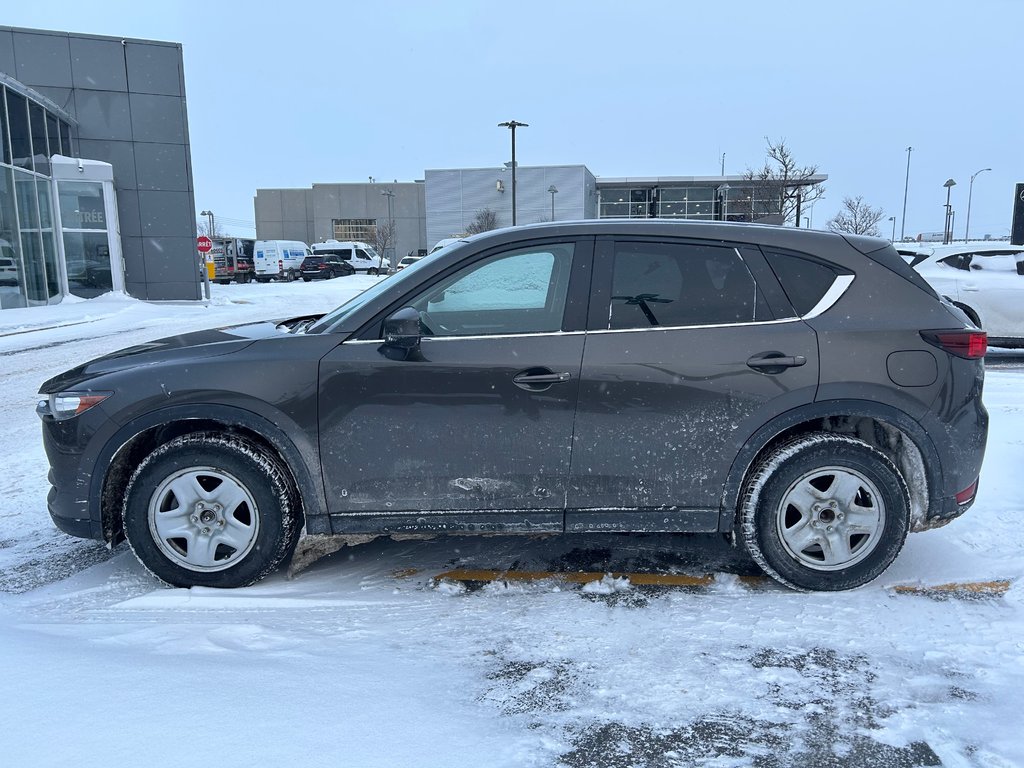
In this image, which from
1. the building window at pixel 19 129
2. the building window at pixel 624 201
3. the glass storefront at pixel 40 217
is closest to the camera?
the glass storefront at pixel 40 217

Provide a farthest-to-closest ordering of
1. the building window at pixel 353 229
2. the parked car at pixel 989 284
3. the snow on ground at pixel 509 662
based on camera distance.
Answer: the building window at pixel 353 229, the parked car at pixel 989 284, the snow on ground at pixel 509 662

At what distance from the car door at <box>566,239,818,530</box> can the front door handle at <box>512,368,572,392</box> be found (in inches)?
4.5

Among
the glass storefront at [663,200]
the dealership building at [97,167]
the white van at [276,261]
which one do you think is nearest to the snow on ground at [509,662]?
the dealership building at [97,167]

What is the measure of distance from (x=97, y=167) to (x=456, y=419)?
24.4 meters

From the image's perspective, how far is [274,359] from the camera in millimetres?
3486

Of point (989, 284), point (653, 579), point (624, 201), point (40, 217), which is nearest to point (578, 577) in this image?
point (653, 579)

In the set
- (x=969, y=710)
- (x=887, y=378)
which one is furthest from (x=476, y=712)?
(x=887, y=378)

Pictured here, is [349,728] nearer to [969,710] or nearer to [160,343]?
[969,710]

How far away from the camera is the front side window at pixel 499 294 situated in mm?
3592

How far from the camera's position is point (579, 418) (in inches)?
135

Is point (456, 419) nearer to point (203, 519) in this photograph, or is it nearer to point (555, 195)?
point (203, 519)

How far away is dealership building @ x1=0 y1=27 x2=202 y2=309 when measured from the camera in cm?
2117

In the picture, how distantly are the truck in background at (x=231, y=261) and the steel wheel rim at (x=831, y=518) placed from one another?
1735 inches

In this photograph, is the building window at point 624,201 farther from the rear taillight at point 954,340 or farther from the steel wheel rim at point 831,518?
the steel wheel rim at point 831,518
